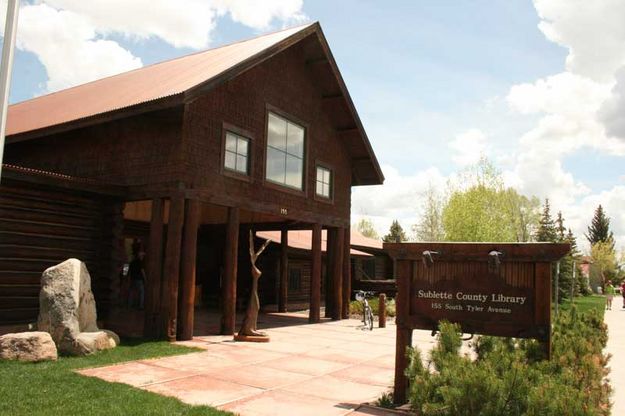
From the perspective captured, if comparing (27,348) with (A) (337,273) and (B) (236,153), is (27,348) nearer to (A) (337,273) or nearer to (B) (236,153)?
(B) (236,153)

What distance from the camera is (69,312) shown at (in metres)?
9.69

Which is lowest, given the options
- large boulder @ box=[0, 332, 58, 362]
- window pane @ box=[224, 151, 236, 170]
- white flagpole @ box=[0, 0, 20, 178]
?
large boulder @ box=[0, 332, 58, 362]

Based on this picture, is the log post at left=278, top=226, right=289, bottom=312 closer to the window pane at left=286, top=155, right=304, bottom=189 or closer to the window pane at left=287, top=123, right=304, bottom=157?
the window pane at left=286, top=155, right=304, bottom=189

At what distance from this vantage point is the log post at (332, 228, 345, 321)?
19359 millimetres

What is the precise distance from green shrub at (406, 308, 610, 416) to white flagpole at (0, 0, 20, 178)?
5134 mm

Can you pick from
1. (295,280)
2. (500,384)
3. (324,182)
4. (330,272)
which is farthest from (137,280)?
(500,384)

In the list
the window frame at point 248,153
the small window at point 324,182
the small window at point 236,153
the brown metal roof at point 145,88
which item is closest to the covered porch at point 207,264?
the window frame at point 248,153

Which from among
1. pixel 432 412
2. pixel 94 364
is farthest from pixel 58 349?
pixel 432 412

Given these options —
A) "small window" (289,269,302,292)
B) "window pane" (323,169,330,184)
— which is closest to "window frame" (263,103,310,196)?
"window pane" (323,169,330,184)

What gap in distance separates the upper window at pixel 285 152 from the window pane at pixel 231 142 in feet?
4.88

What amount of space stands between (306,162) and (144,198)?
6011mm

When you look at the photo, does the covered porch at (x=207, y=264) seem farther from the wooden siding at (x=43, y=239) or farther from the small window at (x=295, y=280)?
the wooden siding at (x=43, y=239)

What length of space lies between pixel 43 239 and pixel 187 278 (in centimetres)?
340

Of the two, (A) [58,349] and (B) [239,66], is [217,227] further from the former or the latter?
(A) [58,349]
